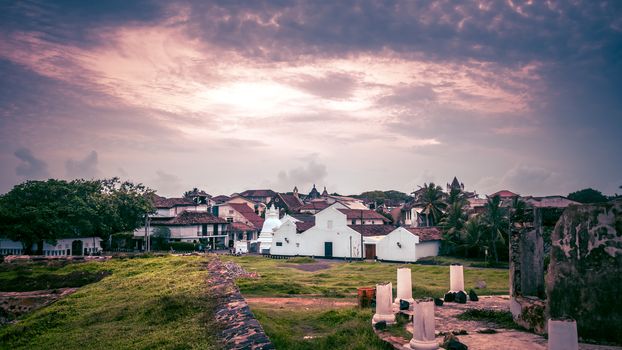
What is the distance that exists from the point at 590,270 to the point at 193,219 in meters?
59.2

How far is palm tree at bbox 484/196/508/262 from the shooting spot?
42.9 m

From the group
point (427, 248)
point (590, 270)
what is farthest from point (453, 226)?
point (590, 270)

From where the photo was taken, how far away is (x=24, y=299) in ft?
91.7

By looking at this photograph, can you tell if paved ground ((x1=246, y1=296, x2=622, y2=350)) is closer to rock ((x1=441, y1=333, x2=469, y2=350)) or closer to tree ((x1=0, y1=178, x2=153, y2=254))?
rock ((x1=441, y1=333, x2=469, y2=350))

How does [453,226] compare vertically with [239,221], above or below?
below

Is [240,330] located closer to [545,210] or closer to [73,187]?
[545,210]

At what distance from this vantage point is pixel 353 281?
32.3 meters

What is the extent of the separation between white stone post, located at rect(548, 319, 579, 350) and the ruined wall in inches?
127

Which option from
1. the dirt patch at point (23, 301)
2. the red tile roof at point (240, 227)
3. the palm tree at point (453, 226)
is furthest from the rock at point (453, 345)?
the red tile roof at point (240, 227)

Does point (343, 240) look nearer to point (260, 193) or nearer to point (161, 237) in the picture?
point (161, 237)

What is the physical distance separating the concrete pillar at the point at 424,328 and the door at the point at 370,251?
40.7m

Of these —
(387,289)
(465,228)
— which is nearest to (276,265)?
(465,228)

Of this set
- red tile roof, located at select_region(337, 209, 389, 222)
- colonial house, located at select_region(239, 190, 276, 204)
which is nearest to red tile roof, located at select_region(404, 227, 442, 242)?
red tile roof, located at select_region(337, 209, 389, 222)

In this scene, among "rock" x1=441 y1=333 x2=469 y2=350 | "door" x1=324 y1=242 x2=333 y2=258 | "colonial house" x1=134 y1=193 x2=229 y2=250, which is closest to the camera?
"rock" x1=441 y1=333 x2=469 y2=350
